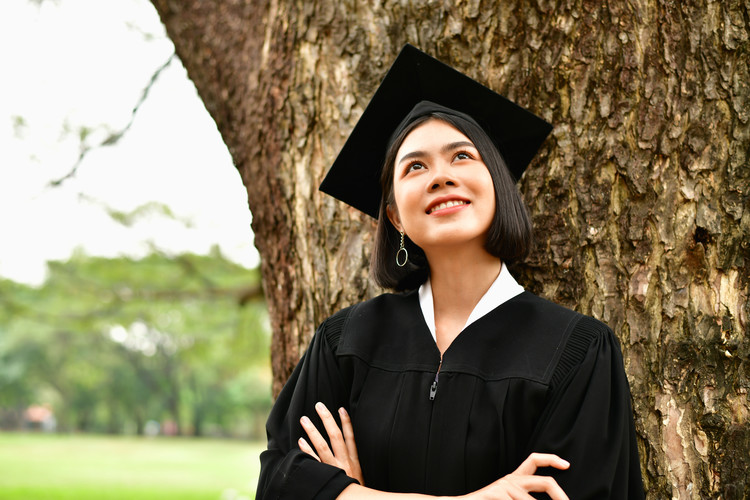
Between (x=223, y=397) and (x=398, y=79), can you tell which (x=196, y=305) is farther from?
(x=223, y=397)

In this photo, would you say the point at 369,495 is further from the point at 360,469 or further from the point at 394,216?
the point at 394,216

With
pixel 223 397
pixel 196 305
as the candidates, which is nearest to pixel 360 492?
pixel 196 305

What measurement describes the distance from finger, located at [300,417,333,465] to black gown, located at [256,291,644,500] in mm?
53

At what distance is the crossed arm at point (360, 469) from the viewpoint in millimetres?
1768

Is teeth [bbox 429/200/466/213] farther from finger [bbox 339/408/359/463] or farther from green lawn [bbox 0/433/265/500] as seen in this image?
green lawn [bbox 0/433/265/500]

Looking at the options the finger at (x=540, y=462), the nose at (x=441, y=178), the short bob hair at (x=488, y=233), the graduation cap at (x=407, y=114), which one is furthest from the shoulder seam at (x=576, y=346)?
the graduation cap at (x=407, y=114)

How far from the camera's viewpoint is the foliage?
762cm

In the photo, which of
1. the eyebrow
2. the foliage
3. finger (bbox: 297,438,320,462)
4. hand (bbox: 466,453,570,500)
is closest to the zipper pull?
hand (bbox: 466,453,570,500)

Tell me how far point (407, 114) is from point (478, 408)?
1.00 meters

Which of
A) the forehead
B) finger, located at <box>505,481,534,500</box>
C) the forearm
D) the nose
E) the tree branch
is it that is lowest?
the forearm

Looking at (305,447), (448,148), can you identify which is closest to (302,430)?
(305,447)

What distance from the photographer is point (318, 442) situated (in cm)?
207

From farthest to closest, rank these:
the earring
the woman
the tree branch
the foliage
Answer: the foliage < the tree branch < the earring < the woman

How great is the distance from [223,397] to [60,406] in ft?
26.7
